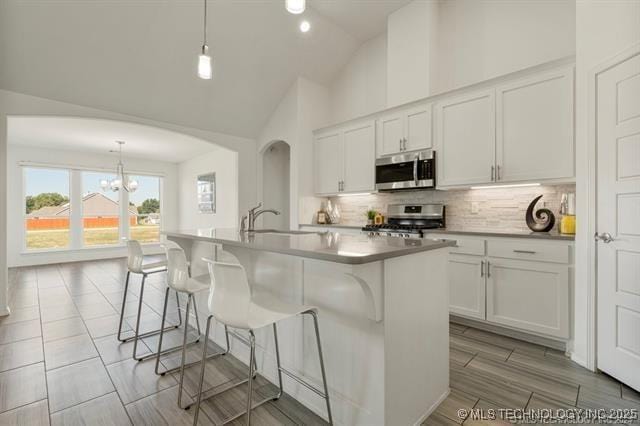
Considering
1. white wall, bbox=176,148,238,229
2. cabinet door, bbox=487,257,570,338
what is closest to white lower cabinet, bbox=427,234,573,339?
cabinet door, bbox=487,257,570,338

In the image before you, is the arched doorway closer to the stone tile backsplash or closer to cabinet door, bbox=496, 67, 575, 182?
the stone tile backsplash

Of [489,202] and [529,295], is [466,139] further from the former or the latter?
[529,295]

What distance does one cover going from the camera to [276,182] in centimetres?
597

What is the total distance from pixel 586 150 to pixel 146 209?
9.22 meters

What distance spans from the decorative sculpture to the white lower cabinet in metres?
0.30

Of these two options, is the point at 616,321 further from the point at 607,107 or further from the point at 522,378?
the point at 607,107

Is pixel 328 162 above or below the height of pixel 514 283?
above

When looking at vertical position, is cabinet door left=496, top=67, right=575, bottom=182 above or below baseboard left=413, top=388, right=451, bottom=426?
above

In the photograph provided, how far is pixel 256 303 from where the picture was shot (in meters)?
1.68

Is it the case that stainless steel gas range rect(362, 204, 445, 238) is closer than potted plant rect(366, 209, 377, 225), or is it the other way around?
stainless steel gas range rect(362, 204, 445, 238)

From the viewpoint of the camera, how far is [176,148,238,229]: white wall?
6.66 m

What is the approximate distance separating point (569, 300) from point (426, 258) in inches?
65.8

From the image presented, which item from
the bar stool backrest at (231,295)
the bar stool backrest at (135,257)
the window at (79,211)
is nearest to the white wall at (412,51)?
the bar stool backrest at (231,295)

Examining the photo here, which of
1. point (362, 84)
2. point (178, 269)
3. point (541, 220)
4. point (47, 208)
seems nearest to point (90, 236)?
point (47, 208)
